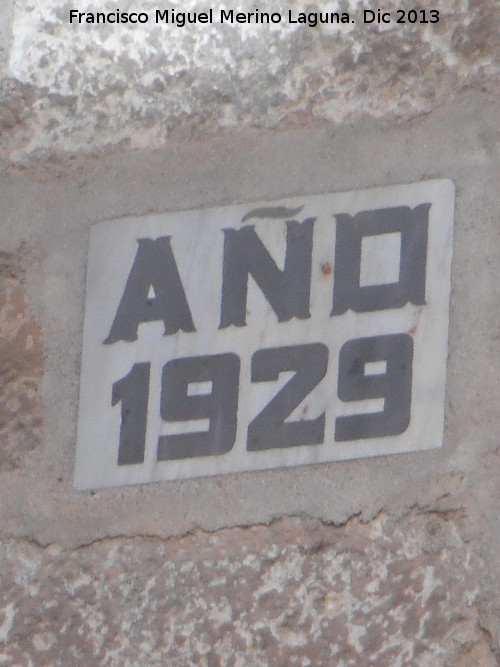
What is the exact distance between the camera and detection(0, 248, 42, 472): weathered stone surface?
1236mm

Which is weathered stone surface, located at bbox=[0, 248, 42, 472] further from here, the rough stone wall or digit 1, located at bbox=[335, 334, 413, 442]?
digit 1, located at bbox=[335, 334, 413, 442]

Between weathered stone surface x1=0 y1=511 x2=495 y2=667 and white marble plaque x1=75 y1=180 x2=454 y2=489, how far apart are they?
0.18 feet

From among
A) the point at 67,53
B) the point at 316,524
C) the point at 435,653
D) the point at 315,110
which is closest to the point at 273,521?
the point at 316,524

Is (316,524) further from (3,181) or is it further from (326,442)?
(3,181)

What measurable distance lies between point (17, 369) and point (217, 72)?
28cm

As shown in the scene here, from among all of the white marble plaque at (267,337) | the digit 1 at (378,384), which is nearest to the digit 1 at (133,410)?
the white marble plaque at (267,337)

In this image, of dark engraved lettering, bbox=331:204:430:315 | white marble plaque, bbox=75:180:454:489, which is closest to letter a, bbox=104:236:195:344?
white marble plaque, bbox=75:180:454:489

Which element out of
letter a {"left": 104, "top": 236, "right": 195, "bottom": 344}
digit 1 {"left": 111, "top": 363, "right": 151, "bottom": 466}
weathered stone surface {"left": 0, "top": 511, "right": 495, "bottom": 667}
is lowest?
weathered stone surface {"left": 0, "top": 511, "right": 495, "bottom": 667}

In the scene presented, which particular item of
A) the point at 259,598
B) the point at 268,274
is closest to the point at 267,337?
the point at 268,274

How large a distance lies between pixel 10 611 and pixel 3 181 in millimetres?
354

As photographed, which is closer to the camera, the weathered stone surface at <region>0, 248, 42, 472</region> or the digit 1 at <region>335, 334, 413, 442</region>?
the digit 1 at <region>335, 334, 413, 442</region>

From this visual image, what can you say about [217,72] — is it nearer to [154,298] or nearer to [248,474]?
[154,298]

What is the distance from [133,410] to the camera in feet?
3.94

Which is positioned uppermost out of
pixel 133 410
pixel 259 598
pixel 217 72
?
pixel 217 72
